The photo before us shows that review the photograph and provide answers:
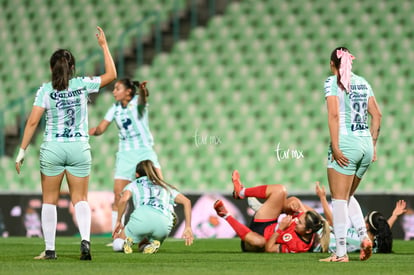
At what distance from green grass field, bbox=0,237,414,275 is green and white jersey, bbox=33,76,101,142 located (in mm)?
1014

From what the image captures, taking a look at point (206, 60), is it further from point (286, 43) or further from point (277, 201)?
point (277, 201)

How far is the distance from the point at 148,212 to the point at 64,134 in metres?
1.75

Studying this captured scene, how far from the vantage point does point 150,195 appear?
27.7ft

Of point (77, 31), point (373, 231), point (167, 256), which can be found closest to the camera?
point (167, 256)

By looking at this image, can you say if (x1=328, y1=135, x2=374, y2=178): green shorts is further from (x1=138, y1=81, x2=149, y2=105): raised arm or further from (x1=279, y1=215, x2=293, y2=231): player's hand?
(x1=138, y1=81, x2=149, y2=105): raised arm

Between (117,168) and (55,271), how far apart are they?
3971mm

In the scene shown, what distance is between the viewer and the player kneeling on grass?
27.2 ft

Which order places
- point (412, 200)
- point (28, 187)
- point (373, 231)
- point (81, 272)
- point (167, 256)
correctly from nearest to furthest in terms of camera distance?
1. point (81, 272)
2. point (167, 256)
3. point (373, 231)
4. point (412, 200)
5. point (28, 187)

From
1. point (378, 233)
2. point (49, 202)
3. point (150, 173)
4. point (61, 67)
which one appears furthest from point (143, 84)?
point (378, 233)

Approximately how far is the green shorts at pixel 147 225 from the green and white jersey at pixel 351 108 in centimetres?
235

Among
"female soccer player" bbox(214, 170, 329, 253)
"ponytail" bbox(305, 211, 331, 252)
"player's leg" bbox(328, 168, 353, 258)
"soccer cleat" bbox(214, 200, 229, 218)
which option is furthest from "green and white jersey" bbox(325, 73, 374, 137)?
"soccer cleat" bbox(214, 200, 229, 218)

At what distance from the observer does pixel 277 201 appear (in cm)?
863

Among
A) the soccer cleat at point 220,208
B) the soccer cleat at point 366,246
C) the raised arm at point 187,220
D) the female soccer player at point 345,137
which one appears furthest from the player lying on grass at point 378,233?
the female soccer player at point 345,137

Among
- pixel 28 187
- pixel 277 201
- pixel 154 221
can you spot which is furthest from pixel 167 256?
pixel 28 187
